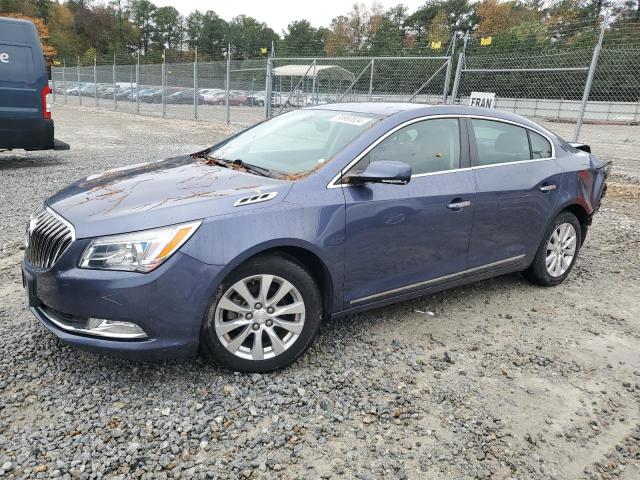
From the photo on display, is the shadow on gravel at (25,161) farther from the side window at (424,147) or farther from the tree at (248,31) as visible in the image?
the tree at (248,31)

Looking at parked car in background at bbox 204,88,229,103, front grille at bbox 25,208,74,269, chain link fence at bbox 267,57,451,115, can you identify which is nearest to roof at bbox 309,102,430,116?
front grille at bbox 25,208,74,269

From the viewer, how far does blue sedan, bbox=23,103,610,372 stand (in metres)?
2.60

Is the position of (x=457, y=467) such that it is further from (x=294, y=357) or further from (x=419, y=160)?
(x=419, y=160)

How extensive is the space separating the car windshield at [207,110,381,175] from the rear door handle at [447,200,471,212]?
0.79 m

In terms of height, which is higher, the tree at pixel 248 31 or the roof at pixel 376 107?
the tree at pixel 248 31

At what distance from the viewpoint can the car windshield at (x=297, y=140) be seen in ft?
11.1

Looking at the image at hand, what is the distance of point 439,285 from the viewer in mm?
3748

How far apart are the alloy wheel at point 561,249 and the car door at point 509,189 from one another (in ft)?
0.92

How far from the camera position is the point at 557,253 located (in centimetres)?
461

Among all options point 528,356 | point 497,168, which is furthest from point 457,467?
point 497,168

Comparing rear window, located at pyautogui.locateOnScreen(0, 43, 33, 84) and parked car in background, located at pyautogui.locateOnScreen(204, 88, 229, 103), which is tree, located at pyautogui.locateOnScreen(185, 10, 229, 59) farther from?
rear window, located at pyautogui.locateOnScreen(0, 43, 33, 84)

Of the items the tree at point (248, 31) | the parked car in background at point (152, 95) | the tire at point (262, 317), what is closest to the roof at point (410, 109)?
the tire at point (262, 317)

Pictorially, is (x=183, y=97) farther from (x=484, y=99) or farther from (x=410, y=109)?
(x=410, y=109)

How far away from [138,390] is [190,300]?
2.00 ft
